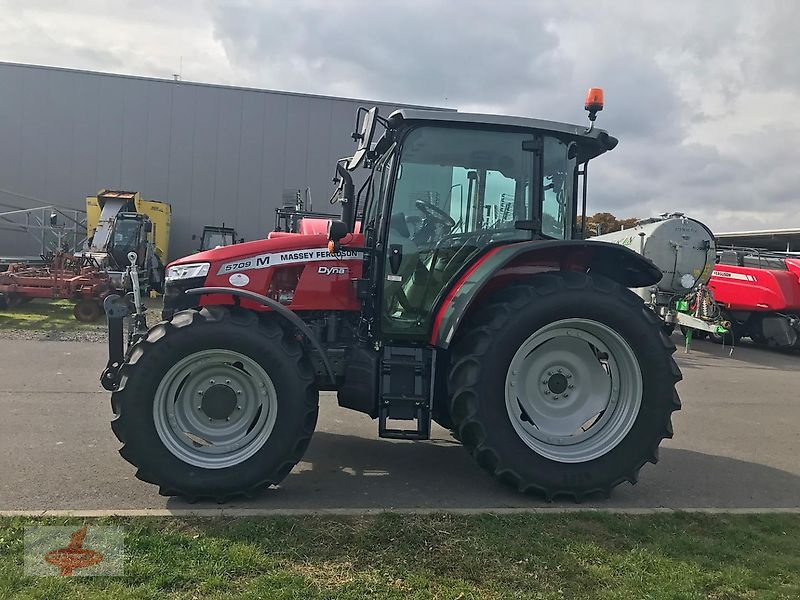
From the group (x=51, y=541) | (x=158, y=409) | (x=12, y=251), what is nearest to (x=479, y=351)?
(x=158, y=409)

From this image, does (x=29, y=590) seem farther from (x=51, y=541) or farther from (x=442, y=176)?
(x=442, y=176)

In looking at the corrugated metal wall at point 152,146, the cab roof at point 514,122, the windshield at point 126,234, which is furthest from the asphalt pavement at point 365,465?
the corrugated metal wall at point 152,146

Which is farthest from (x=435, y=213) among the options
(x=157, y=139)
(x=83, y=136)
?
(x=83, y=136)

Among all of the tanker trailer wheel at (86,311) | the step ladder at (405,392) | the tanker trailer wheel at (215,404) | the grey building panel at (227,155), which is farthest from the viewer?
the grey building panel at (227,155)

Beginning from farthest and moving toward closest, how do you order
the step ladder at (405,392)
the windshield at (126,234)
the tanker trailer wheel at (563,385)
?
1. the windshield at (126,234)
2. the step ladder at (405,392)
3. the tanker trailer wheel at (563,385)

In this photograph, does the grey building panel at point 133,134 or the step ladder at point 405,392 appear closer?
the step ladder at point 405,392

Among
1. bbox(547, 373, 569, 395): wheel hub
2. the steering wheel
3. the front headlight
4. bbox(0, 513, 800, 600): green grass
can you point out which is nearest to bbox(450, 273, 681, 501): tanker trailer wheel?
bbox(547, 373, 569, 395): wheel hub

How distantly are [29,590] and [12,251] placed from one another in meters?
22.1

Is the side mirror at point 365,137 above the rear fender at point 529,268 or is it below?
above

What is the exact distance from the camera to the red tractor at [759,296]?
13.8 meters

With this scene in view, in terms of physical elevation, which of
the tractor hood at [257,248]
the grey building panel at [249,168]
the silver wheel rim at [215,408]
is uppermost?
the grey building panel at [249,168]

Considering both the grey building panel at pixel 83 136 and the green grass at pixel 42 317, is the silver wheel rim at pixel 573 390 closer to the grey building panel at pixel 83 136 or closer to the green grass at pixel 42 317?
the green grass at pixel 42 317

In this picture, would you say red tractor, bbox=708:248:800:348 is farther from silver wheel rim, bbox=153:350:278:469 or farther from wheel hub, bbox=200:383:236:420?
wheel hub, bbox=200:383:236:420

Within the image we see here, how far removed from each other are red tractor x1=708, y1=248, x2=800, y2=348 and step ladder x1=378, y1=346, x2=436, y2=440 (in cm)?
1206
